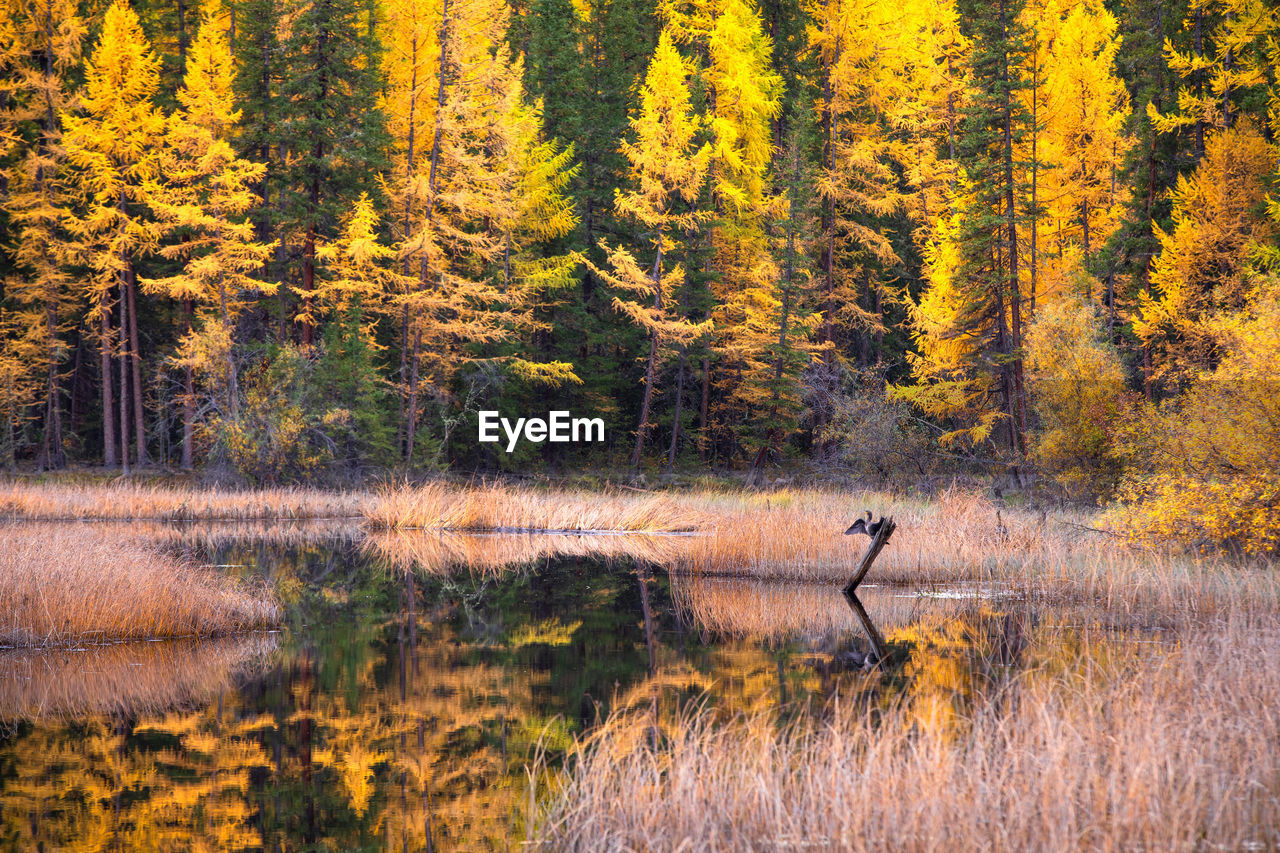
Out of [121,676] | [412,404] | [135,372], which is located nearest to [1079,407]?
[412,404]

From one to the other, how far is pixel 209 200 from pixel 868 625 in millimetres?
24037

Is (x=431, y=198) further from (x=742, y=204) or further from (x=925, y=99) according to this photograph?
(x=925, y=99)

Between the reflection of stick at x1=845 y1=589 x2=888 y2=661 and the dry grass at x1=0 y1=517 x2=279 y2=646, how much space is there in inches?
269

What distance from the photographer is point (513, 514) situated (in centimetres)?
2400

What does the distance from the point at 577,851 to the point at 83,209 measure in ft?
109

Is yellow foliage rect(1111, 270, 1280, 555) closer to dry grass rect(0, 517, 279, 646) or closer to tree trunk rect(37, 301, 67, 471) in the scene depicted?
dry grass rect(0, 517, 279, 646)

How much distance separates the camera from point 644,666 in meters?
11.0

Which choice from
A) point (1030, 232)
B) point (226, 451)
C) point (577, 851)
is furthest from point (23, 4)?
point (577, 851)

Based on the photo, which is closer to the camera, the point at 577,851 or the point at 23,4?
the point at 577,851

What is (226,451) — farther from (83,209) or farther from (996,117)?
Answer: (996,117)

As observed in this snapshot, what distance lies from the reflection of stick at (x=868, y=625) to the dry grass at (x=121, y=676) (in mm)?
6111

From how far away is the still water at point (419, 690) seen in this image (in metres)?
6.76

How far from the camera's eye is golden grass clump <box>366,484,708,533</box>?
938 inches

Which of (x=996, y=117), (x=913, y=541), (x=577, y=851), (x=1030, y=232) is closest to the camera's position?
(x=577, y=851)
